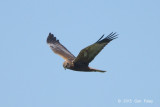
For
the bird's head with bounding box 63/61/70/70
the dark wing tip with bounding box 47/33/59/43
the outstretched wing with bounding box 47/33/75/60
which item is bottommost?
the bird's head with bounding box 63/61/70/70

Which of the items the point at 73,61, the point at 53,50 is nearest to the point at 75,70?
the point at 73,61

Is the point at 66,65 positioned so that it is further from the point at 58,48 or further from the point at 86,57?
the point at 58,48

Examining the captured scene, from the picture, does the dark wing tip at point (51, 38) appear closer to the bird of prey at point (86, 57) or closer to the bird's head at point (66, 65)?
the bird of prey at point (86, 57)

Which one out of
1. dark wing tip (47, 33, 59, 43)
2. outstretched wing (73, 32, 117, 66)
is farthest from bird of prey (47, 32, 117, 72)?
dark wing tip (47, 33, 59, 43)

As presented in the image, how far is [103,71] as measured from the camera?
12.8 m

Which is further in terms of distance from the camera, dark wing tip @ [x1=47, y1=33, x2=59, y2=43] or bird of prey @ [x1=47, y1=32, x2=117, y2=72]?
dark wing tip @ [x1=47, y1=33, x2=59, y2=43]

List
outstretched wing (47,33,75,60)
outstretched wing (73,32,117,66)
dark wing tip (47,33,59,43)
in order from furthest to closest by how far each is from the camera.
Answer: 1. dark wing tip (47,33,59,43)
2. outstretched wing (47,33,75,60)
3. outstretched wing (73,32,117,66)

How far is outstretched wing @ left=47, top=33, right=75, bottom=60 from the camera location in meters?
14.7

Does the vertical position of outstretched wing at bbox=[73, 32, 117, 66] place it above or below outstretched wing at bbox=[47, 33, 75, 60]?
below

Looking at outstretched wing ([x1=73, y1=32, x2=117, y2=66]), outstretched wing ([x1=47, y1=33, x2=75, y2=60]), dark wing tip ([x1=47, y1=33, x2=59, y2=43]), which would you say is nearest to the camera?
outstretched wing ([x1=73, y1=32, x2=117, y2=66])

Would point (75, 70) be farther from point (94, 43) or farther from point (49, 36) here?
point (49, 36)

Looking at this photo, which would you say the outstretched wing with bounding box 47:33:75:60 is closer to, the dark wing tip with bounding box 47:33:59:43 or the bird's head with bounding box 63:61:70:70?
the dark wing tip with bounding box 47:33:59:43

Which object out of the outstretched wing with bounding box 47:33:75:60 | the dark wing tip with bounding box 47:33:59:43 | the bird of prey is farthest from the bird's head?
the dark wing tip with bounding box 47:33:59:43

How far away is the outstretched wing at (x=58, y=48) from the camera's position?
14.7 m
